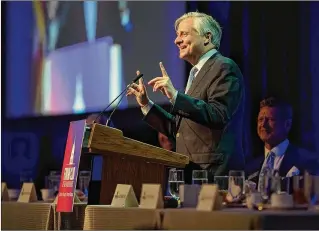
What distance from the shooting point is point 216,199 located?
221 cm

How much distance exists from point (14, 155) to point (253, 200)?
3.68m

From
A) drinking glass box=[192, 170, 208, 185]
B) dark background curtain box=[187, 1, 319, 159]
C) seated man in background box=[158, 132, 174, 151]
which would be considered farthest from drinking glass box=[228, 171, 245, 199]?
seated man in background box=[158, 132, 174, 151]

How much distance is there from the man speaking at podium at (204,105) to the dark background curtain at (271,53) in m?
1.36

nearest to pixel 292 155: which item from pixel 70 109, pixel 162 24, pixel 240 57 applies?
pixel 240 57

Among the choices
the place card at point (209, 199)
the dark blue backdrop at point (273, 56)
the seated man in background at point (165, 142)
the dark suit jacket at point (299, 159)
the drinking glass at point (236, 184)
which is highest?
the dark blue backdrop at point (273, 56)

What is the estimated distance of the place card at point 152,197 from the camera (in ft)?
7.66

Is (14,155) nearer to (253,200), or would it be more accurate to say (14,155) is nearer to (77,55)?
(77,55)

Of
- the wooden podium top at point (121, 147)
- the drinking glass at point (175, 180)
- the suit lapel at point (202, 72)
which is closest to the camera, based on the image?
the wooden podium top at point (121, 147)

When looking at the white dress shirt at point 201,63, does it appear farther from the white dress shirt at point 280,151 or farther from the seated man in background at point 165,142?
the seated man in background at point 165,142

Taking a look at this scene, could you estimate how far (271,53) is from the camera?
4.64 meters

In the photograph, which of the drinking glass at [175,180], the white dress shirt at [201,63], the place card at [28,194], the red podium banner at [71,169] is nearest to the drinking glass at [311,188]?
the drinking glass at [175,180]

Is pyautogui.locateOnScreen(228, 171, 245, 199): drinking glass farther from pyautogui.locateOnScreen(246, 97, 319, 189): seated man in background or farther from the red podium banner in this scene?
pyautogui.locateOnScreen(246, 97, 319, 189): seated man in background

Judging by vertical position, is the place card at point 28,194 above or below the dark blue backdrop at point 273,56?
below

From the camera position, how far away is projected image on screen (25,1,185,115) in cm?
498
